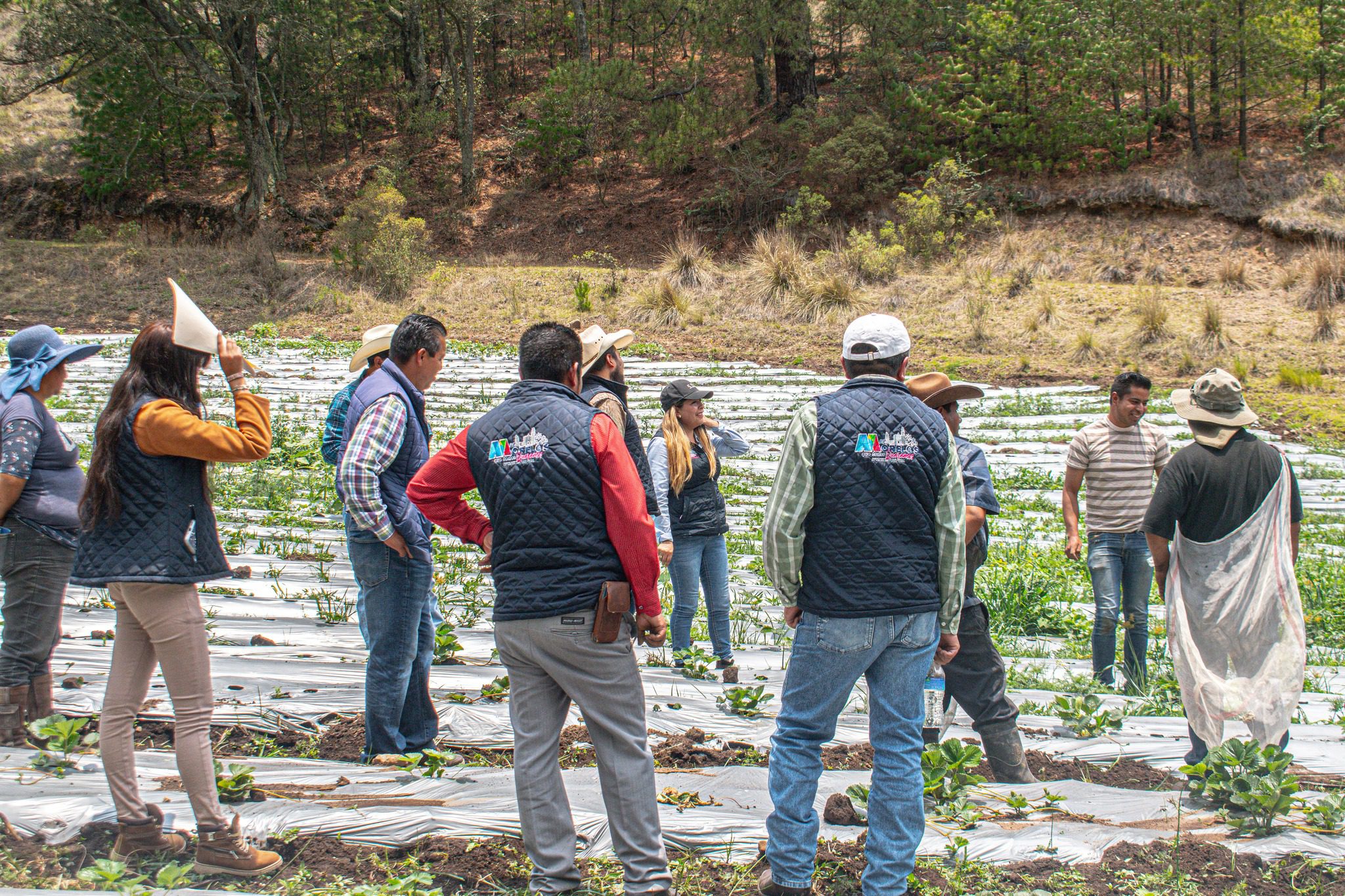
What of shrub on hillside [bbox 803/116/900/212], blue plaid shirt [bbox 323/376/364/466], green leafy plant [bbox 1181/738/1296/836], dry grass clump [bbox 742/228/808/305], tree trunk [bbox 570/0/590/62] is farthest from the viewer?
tree trunk [bbox 570/0/590/62]

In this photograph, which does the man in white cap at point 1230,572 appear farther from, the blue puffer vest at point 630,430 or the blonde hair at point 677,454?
the blonde hair at point 677,454

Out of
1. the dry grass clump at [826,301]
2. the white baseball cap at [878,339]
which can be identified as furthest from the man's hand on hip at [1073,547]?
the dry grass clump at [826,301]

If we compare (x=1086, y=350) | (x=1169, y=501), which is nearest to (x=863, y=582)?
(x=1169, y=501)

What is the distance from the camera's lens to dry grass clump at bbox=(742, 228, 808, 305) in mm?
19141

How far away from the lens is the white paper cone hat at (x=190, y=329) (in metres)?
3.31

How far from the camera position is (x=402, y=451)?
164 inches

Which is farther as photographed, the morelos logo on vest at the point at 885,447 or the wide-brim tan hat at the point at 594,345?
the wide-brim tan hat at the point at 594,345

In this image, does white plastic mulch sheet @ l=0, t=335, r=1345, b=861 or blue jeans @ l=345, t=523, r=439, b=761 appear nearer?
white plastic mulch sheet @ l=0, t=335, r=1345, b=861

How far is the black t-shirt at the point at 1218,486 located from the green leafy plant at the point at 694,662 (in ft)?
7.36

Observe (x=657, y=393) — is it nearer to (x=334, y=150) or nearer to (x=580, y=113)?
(x=580, y=113)

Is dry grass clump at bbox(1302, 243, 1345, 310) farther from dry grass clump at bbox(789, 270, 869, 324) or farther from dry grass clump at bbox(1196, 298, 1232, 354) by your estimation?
dry grass clump at bbox(789, 270, 869, 324)

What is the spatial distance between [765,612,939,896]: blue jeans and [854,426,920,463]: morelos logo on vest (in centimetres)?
49

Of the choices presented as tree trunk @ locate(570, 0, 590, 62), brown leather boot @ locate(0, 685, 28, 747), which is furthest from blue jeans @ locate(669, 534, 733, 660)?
tree trunk @ locate(570, 0, 590, 62)

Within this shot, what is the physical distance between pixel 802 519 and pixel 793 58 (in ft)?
88.2
